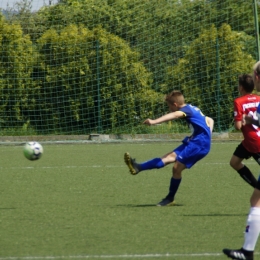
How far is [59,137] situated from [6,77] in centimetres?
201

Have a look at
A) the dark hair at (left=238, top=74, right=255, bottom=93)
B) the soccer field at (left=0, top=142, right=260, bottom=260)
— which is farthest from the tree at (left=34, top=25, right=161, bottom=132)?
the dark hair at (left=238, top=74, right=255, bottom=93)

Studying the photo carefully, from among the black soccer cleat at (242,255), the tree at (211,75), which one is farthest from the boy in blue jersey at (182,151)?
the tree at (211,75)

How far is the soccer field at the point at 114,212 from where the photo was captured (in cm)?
622

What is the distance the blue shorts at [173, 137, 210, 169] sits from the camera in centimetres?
903

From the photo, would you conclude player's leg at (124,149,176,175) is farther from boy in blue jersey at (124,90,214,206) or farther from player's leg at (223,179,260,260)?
player's leg at (223,179,260,260)

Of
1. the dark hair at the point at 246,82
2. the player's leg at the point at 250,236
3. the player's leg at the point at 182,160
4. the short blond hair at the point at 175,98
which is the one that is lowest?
the player's leg at the point at 182,160

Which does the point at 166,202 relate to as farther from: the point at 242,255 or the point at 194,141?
the point at 242,255

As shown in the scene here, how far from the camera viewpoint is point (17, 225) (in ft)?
24.3

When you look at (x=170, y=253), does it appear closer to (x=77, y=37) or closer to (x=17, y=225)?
(x=17, y=225)

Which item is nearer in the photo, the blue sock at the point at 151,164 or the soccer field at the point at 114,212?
the soccer field at the point at 114,212

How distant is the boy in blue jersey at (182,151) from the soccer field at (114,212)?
12.7 inches

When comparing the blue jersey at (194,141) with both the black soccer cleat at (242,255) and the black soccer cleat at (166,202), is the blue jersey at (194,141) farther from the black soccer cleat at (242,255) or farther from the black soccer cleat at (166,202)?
the black soccer cleat at (242,255)

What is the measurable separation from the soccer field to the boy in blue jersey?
0.32 m

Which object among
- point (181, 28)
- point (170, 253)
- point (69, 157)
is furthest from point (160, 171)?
point (181, 28)
